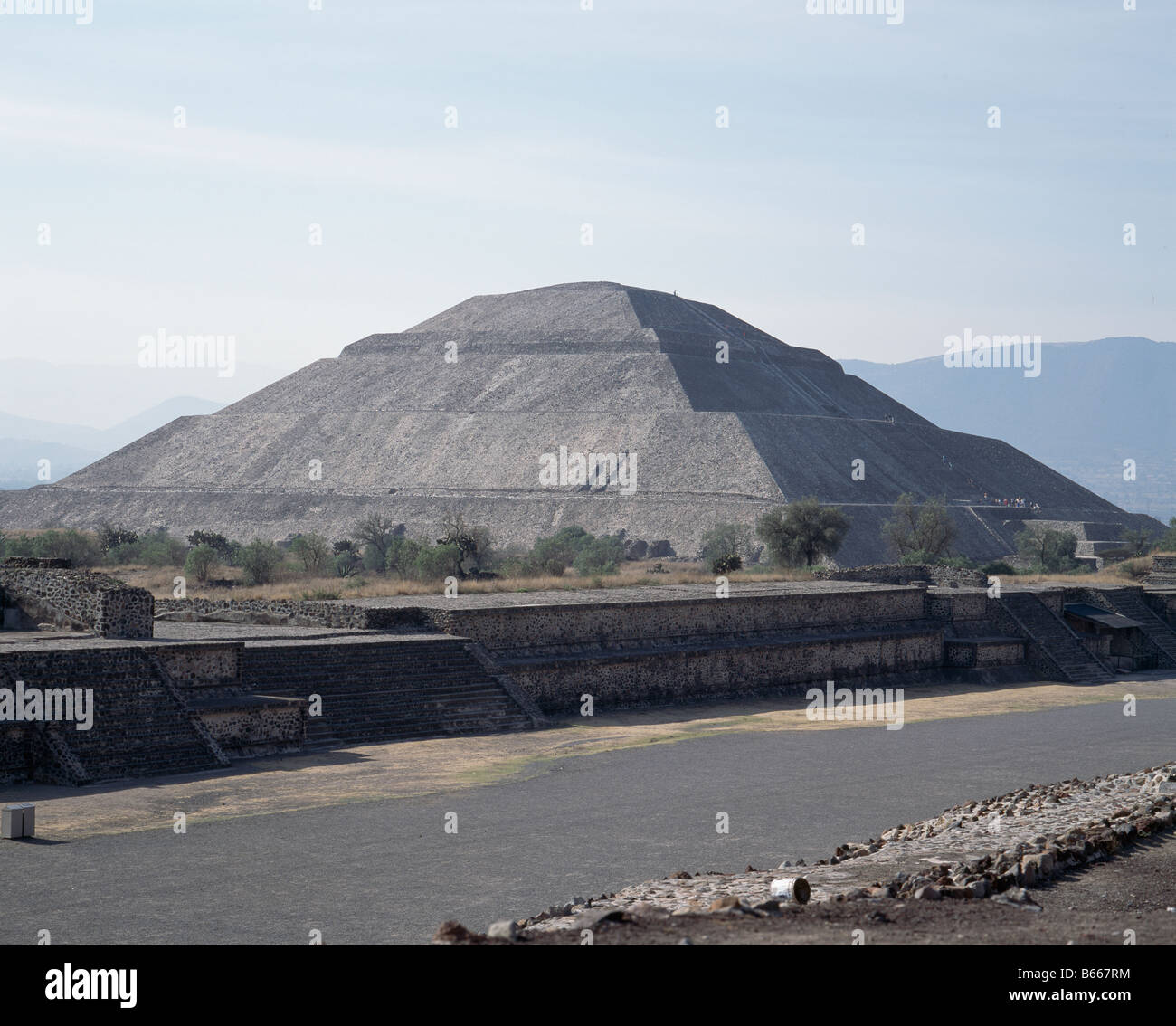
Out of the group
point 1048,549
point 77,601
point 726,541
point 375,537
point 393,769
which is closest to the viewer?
point 393,769

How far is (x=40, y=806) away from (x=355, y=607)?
37.3ft

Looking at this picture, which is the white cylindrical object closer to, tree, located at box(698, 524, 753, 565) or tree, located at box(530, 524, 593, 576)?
tree, located at box(530, 524, 593, 576)

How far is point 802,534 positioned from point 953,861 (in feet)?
134

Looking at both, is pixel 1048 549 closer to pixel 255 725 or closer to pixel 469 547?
pixel 469 547

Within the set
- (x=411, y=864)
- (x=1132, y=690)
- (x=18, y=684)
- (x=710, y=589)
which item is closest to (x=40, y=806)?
(x=18, y=684)

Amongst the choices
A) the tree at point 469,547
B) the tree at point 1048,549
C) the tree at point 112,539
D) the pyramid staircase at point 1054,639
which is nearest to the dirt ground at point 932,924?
the pyramid staircase at point 1054,639

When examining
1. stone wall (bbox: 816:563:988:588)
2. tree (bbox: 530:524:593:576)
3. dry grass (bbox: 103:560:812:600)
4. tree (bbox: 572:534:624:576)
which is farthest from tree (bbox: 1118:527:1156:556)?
dry grass (bbox: 103:560:812:600)

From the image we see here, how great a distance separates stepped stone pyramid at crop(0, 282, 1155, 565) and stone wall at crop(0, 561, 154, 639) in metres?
43.6

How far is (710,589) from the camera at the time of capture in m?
34.8

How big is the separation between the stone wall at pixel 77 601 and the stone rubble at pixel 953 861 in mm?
13261

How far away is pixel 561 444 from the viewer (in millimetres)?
83625

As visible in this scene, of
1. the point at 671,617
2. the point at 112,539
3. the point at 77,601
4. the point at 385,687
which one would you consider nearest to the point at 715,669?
the point at 671,617
